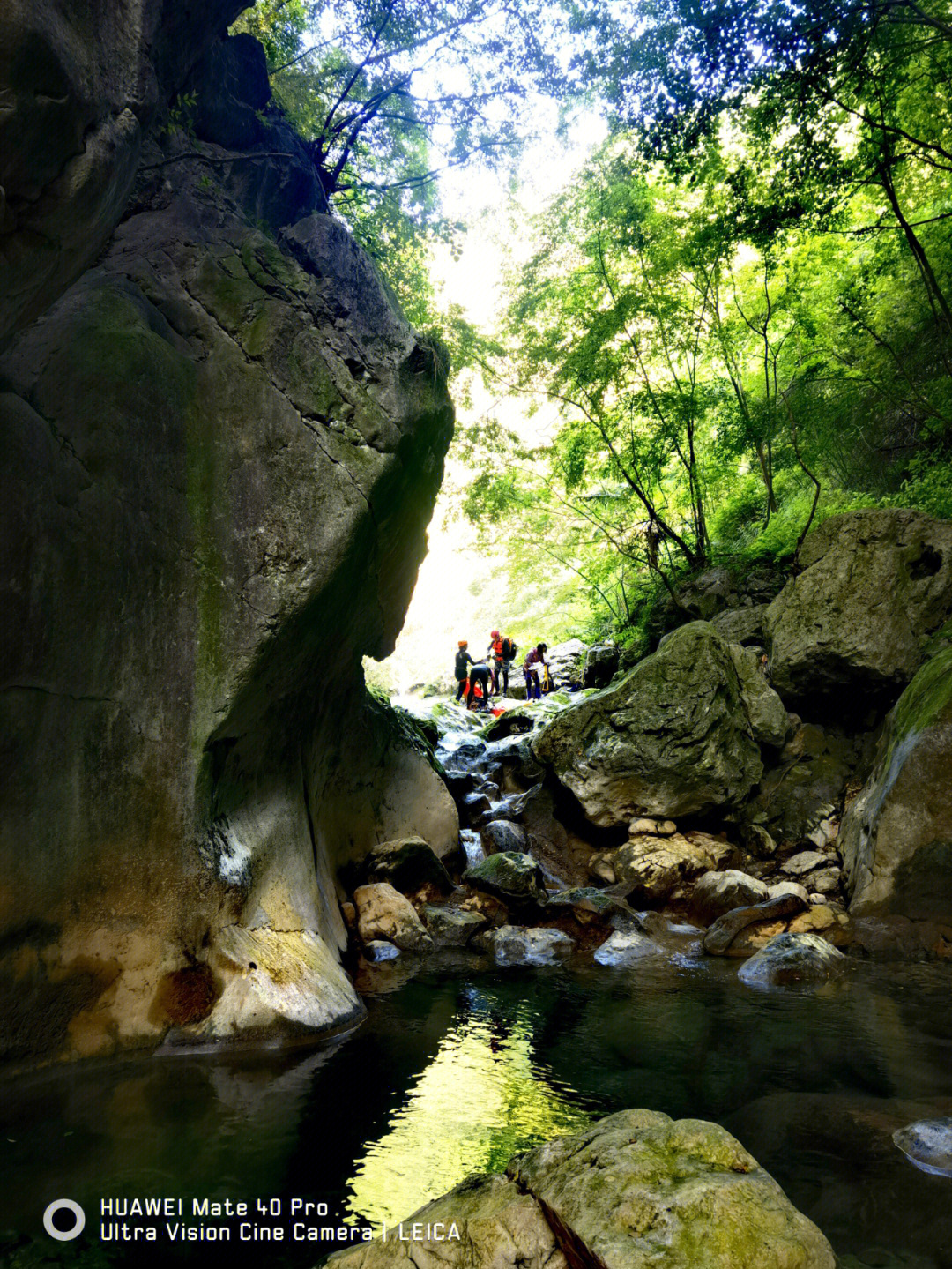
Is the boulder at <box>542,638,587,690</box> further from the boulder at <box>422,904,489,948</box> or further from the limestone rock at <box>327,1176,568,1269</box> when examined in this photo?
the limestone rock at <box>327,1176,568,1269</box>

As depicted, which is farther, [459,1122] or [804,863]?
[804,863]

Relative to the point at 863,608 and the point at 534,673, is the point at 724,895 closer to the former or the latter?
the point at 863,608

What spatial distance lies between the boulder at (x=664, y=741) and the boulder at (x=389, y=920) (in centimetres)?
388

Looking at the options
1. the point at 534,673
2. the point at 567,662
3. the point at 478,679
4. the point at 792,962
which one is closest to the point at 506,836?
the point at 792,962

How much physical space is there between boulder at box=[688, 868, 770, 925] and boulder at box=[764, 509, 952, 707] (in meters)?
4.01

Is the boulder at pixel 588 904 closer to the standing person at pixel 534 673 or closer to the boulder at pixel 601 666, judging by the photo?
the boulder at pixel 601 666

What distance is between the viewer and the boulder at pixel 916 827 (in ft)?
27.2

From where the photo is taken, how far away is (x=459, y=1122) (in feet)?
14.4

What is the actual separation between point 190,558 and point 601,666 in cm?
1540

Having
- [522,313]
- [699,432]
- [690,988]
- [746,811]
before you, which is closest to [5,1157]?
[690,988]

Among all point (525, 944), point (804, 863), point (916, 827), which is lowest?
point (525, 944)

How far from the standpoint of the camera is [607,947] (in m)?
8.71

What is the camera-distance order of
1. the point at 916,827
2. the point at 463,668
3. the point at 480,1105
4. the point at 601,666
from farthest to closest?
the point at 463,668 < the point at 601,666 < the point at 916,827 < the point at 480,1105

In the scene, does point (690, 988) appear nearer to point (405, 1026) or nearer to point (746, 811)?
point (405, 1026)
